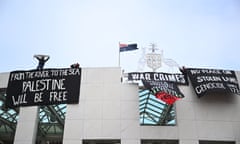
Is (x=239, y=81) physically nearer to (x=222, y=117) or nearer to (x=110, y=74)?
(x=222, y=117)

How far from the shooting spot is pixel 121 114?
1102cm

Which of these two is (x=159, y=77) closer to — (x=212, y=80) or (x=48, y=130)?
(x=212, y=80)

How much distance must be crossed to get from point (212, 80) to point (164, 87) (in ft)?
8.68

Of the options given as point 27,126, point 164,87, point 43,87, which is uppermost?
point 43,87

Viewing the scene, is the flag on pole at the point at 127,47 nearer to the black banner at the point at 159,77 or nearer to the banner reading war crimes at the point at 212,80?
the black banner at the point at 159,77

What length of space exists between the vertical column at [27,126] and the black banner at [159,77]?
4889 millimetres

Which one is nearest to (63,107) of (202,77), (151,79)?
(151,79)

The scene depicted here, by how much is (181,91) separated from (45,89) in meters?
6.62

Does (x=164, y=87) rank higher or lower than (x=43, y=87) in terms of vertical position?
lower

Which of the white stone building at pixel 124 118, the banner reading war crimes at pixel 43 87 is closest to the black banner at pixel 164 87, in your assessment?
the white stone building at pixel 124 118

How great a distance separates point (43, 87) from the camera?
11859mm

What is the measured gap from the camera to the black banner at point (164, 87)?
10928 mm

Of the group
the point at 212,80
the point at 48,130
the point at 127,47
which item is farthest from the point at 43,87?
the point at 48,130

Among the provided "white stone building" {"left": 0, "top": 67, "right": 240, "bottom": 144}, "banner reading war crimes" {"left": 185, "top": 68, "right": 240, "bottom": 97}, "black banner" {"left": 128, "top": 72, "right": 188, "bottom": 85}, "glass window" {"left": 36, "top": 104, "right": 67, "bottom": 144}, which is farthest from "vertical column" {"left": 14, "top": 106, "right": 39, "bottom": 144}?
"banner reading war crimes" {"left": 185, "top": 68, "right": 240, "bottom": 97}
